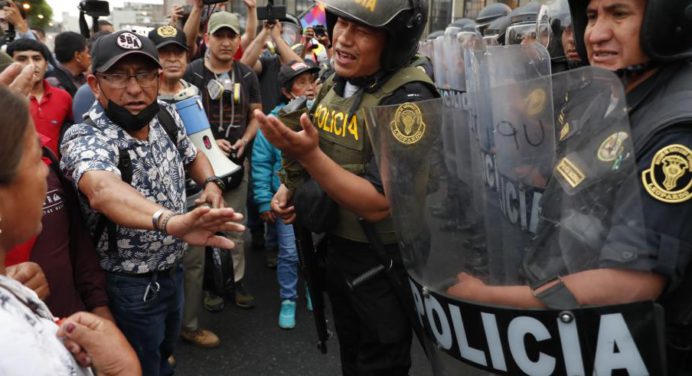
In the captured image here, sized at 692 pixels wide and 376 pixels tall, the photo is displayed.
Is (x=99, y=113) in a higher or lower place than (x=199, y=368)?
higher

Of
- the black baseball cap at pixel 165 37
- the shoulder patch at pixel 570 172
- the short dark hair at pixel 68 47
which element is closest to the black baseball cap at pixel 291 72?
the black baseball cap at pixel 165 37

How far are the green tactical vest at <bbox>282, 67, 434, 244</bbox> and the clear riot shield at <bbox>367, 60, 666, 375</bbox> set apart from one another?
1.83 ft

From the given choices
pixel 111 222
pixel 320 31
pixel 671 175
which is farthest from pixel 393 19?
pixel 320 31

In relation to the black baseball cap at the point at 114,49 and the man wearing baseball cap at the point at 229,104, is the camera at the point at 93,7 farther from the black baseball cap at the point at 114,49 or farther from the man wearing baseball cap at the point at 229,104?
the black baseball cap at the point at 114,49

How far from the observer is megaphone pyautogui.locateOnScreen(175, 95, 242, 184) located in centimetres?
298

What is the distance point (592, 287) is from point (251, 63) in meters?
4.64

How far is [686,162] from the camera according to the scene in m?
1.15

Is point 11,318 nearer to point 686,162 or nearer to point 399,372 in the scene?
point 686,162

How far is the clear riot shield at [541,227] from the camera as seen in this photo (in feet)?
3.82

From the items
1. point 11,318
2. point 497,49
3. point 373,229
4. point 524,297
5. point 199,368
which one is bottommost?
point 199,368

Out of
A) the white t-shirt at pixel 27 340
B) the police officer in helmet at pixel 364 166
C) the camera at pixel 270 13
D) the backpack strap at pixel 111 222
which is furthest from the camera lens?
the camera at pixel 270 13

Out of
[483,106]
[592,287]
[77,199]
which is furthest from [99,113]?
[592,287]

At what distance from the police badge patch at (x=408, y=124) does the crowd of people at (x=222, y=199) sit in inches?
7.3

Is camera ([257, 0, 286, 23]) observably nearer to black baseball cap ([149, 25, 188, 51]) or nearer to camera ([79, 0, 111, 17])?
camera ([79, 0, 111, 17])
